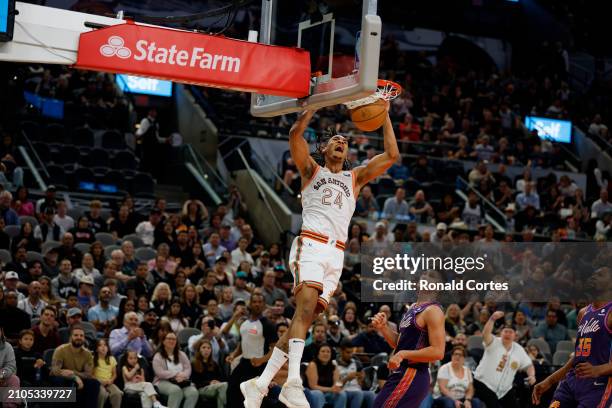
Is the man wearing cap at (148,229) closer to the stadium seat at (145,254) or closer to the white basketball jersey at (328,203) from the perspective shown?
the stadium seat at (145,254)

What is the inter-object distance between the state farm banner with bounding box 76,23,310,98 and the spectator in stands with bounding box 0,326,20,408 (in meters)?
5.22

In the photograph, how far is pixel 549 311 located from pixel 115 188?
9.00 meters

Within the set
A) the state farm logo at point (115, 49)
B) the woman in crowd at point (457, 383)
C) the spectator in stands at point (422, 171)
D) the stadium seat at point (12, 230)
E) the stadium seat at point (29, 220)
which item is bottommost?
the woman in crowd at point (457, 383)

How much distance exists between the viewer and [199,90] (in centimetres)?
2419

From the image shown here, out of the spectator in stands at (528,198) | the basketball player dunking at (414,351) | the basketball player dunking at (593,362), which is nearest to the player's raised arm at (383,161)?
the basketball player dunking at (414,351)

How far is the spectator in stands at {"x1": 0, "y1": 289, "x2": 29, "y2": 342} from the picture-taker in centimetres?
1266

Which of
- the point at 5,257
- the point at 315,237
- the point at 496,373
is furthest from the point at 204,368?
the point at 315,237

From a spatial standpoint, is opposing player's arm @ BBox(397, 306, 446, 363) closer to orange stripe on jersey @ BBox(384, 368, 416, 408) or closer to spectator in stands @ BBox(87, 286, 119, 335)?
orange stripe on jersey @ BBox(384, 368, 416, 408)

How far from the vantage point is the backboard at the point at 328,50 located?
740cm

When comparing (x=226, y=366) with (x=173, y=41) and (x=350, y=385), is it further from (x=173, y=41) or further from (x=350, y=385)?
(x=173, y=41)

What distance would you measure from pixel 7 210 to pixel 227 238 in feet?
12.8

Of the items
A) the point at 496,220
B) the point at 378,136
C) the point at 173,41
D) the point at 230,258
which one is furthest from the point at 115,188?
the point at 173,41

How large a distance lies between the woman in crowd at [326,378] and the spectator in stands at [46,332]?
3424 mm

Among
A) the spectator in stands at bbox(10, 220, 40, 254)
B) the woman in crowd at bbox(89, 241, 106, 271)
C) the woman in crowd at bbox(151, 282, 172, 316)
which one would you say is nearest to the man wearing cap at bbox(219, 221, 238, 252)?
the woman in crowd at bbox(89, 241, 106, 271)
